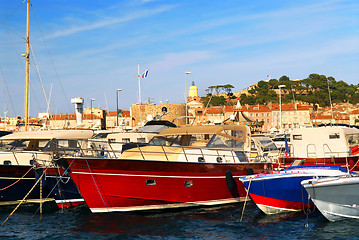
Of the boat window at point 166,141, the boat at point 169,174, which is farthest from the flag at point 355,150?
the boat window at point 166,141

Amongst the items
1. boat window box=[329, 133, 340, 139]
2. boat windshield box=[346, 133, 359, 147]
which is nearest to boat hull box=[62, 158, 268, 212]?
boat window box=[329, 133, 340, 139]

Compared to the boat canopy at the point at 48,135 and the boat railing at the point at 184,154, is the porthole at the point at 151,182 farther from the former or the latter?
the boat canopy at the point at 48,135

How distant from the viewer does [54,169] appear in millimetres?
15922

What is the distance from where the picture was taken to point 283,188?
13734 millimetres

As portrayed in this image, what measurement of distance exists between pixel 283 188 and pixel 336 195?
170 centimetres

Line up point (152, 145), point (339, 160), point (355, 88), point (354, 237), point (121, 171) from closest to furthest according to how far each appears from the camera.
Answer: point (354, 237), point (121, 171), point (152, 145), point (339, 160), point (355, 88)

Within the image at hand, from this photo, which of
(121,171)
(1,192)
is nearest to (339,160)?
(121,171)

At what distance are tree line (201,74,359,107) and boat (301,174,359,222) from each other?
114m

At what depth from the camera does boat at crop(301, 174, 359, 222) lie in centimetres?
1245

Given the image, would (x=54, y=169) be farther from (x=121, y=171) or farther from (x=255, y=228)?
(x=255, y=228)

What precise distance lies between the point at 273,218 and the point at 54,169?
8.05 meters

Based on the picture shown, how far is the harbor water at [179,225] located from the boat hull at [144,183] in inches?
15.3

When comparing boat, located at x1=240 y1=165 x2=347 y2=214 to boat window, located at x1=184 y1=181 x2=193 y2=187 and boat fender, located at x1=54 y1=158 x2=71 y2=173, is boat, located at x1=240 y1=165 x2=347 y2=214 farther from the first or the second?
boat fender, located at x1=54 y1=158 x2=71 y2=173

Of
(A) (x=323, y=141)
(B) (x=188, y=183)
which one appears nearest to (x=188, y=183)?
(B) (x=188, y=183)
